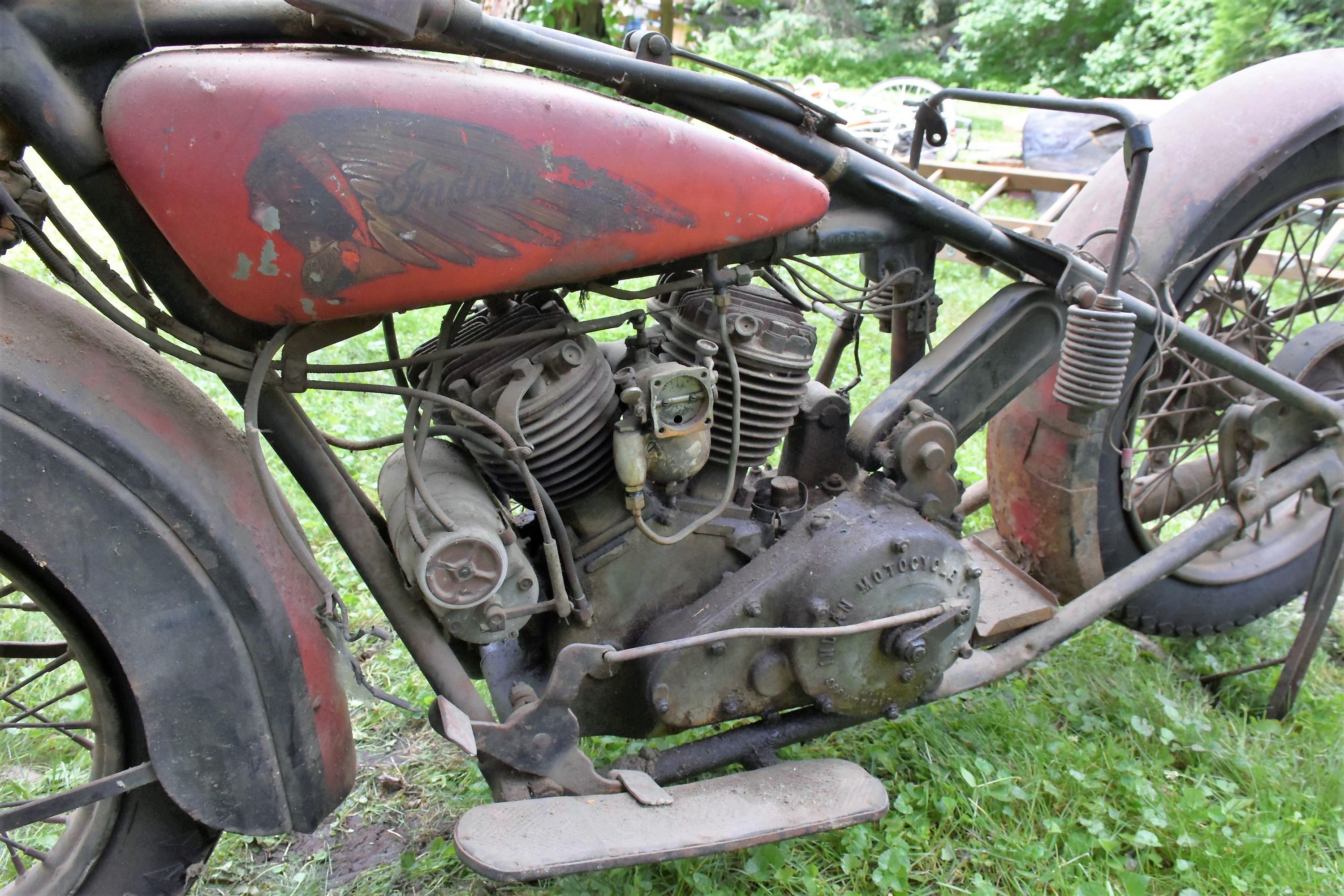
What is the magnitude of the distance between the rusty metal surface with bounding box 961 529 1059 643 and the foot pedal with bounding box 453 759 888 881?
523 millimetres

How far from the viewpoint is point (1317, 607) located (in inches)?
97.1

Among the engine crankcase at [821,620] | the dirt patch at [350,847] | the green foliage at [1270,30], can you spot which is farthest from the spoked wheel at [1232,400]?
the green foliage at [1270,30]

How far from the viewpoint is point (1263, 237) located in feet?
8.73

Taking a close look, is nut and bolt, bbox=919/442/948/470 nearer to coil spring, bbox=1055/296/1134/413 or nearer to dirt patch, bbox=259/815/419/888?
coil spring, bbox=1055/296/1134/413

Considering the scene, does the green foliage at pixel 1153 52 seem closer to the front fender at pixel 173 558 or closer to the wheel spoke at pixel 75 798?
the front fender at pixel 173 558

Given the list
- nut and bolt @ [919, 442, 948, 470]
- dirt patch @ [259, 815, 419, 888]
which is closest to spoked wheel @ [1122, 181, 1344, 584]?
nut and bolt @ [919, 442, 948, 470]

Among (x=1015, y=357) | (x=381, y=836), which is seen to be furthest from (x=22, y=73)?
(x=1015, y=357)

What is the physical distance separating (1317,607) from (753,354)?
176 cm

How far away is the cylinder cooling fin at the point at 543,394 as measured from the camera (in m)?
1.66

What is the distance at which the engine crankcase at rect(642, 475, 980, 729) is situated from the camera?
74.3 inches

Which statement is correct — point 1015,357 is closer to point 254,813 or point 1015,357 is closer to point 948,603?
point 948,603

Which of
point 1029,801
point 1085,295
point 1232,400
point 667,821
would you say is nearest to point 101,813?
point 667,821

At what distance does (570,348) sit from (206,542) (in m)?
0.66

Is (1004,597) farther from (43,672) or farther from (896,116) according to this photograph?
(896,116)
